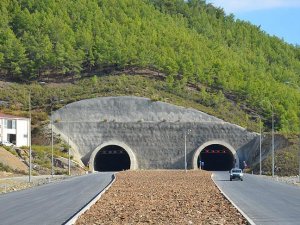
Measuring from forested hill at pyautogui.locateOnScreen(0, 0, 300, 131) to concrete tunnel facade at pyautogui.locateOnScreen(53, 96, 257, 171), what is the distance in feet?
44.7

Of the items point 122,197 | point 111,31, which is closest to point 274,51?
point 111,31

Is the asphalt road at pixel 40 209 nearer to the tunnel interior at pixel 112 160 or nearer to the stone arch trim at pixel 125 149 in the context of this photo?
the stone arch trim at pixel 125 149

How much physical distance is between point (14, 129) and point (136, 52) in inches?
1644

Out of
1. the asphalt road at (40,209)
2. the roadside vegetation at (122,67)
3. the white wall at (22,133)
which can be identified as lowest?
the asphalt road at (40,209)

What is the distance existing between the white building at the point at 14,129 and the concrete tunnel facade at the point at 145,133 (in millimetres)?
6368

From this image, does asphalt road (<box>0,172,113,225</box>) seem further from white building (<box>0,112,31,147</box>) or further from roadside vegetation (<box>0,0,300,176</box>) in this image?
roadside vegetation (<box>0,0,300,176</box>)

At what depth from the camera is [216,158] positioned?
114875 millimetres

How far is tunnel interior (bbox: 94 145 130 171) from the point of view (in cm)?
10988

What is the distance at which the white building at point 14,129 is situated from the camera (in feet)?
315

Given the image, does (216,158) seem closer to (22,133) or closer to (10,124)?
(22,133)

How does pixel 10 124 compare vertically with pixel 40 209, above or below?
above

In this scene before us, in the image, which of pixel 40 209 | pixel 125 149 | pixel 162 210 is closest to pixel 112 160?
pixel 125 149

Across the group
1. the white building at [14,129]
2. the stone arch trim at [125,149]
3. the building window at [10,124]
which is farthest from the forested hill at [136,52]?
the building window at [10,124]

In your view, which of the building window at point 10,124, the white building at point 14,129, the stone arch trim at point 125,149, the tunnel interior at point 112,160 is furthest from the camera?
the tunnel interior at point 112,160
